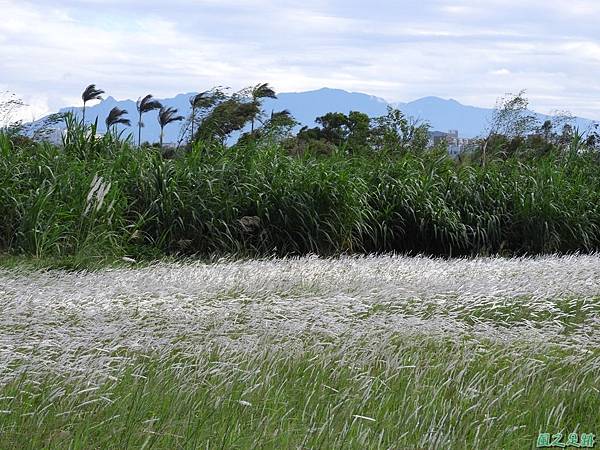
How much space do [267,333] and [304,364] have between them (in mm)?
549

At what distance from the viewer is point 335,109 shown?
26453 millimetres

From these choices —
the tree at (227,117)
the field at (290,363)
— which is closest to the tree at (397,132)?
the tree at (227,117)

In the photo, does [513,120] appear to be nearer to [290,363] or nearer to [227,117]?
[227,117]

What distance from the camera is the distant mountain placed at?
1491cm

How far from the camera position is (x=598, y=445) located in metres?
4.26

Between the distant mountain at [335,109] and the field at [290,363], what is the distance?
571 cm

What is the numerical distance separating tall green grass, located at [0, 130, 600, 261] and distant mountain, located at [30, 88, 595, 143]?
1.40 meters

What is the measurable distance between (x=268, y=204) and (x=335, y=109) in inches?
638

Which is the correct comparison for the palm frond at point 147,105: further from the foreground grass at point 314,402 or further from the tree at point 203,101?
the foreground grass at point 314,402

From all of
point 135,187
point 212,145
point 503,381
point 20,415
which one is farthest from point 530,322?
point 212,145

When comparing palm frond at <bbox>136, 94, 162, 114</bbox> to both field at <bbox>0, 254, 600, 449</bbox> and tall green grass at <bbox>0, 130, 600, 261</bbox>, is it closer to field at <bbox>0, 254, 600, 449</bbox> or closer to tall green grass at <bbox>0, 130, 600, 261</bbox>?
tall green grass at <bbox>0, 130, 600, 261</bbox>

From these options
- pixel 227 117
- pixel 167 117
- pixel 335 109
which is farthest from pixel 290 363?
pixel 335 109

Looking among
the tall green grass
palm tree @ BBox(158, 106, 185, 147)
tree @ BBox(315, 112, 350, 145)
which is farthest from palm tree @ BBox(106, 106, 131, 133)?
tree @ BBox(315, 112, 350, 145)

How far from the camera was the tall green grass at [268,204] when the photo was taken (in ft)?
31.2
